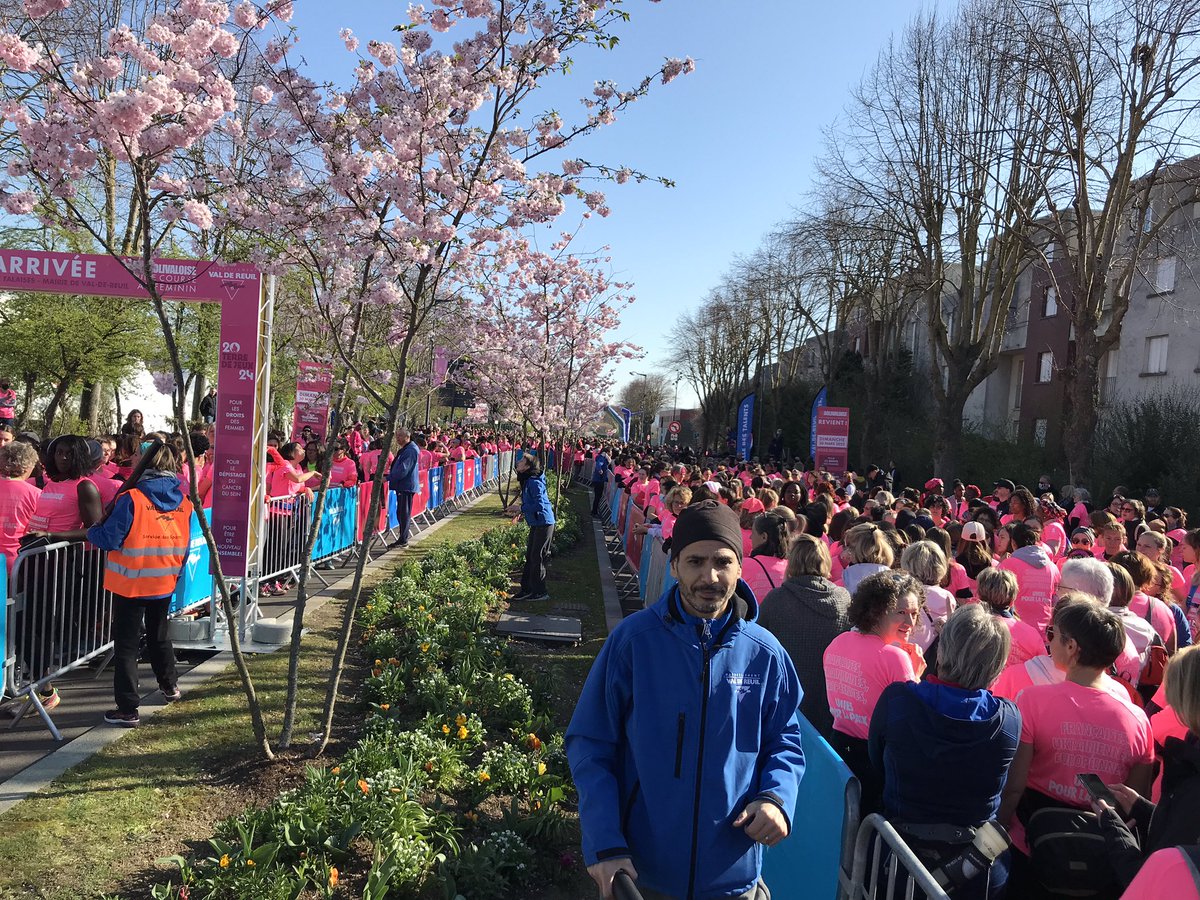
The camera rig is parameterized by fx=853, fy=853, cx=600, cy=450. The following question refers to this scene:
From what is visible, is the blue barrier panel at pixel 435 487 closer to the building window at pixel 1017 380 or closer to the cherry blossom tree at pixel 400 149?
the cherry blossom tree at pixel 400 149

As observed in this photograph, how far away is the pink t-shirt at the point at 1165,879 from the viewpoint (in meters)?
1.57

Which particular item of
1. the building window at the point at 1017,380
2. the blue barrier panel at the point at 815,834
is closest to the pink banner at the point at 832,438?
the building window at the point at 1017,380

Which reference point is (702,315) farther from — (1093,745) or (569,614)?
(1093,745)

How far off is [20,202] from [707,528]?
4815 mm

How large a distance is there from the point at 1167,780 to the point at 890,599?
1.42 metres

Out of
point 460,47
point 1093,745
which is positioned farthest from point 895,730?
point 460,47

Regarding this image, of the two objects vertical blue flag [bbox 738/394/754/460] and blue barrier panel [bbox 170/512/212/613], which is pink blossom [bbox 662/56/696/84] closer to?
blue barrier panel [bbox 170/512/212/613]

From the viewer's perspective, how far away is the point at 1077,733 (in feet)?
10.7

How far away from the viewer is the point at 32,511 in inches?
242

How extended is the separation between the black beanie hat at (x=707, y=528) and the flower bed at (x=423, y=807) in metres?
2.26

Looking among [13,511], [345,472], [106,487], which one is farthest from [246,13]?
[345,472]

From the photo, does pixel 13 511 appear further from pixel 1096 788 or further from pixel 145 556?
pixel 1096 788

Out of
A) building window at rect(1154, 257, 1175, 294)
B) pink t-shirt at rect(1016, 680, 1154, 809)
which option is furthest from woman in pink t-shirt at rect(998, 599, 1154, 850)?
building window at rect(1154, 257, 1175, 294)

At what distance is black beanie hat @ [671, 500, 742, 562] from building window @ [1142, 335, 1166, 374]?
30.0m
